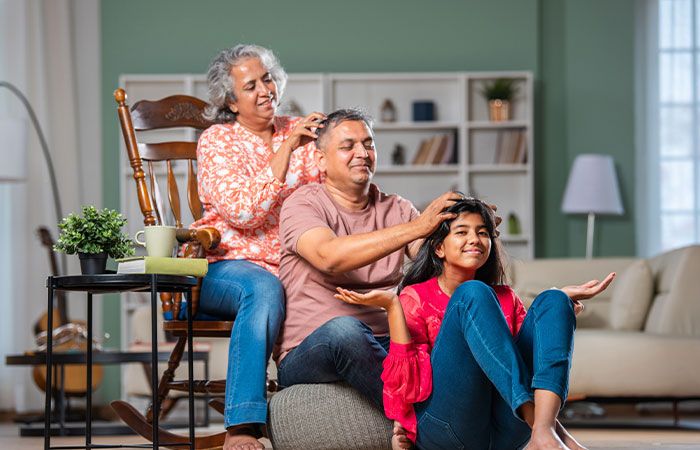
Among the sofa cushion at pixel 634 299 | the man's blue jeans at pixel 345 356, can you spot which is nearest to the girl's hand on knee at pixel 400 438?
the man's blue jeans at pixel 345 356

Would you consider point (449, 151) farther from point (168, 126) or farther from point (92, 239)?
point (92, 239)

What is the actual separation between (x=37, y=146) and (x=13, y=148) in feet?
3.36

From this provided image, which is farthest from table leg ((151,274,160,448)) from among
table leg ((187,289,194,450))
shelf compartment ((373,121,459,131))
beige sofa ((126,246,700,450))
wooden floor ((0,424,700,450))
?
shelf compartment ((373,121,459,131))

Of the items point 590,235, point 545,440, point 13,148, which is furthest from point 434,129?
point 545,440

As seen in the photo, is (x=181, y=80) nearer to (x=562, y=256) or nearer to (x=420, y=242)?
(x=562, y=256)

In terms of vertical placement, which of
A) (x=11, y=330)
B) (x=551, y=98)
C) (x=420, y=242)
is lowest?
(x=11, y=330)

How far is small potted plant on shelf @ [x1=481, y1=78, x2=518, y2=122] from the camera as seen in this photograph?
6.95 metres

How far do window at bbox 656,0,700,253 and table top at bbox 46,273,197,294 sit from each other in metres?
4.96

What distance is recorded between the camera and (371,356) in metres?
2.62

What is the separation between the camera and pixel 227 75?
3232 millimetres

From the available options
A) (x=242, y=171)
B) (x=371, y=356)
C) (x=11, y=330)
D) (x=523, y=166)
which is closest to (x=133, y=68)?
(x=11, y=330)

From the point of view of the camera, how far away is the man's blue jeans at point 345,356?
262 cm

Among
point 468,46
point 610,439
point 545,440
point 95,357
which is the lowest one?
point 610,439

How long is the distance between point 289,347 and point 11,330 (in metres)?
4.23
